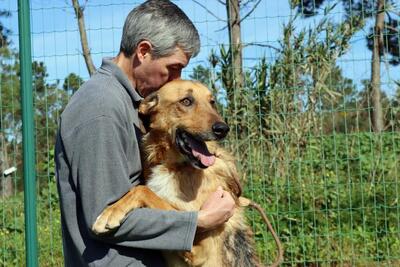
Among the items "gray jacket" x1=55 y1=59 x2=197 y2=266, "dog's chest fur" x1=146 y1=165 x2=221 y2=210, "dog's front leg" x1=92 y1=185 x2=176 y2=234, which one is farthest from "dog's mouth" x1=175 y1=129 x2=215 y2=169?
"gray jacket" x1=55 y1=59 x2=197 y2=266

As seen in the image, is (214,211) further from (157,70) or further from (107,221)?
(157,70)

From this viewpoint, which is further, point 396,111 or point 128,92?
point 396,111

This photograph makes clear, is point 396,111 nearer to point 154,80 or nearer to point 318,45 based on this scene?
point 318,45

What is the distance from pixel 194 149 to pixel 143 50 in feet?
1.82

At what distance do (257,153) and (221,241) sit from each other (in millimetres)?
3408

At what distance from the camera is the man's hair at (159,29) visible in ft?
10.7

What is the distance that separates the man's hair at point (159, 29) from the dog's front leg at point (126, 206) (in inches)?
25.6

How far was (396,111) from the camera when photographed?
23.0 ft

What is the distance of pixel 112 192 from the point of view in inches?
118

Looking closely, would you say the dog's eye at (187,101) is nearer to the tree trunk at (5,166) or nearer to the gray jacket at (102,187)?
the gray jacket at (102,187)

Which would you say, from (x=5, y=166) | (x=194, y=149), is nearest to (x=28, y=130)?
(x=194, y=149)

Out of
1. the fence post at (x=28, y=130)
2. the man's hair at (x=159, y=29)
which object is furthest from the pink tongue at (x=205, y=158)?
the fence post at (x=28, y=130)

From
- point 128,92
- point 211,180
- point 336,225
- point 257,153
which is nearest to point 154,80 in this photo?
point 128,92

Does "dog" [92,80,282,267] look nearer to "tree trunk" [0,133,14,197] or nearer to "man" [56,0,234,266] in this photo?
"man" [56,0,234,266]
